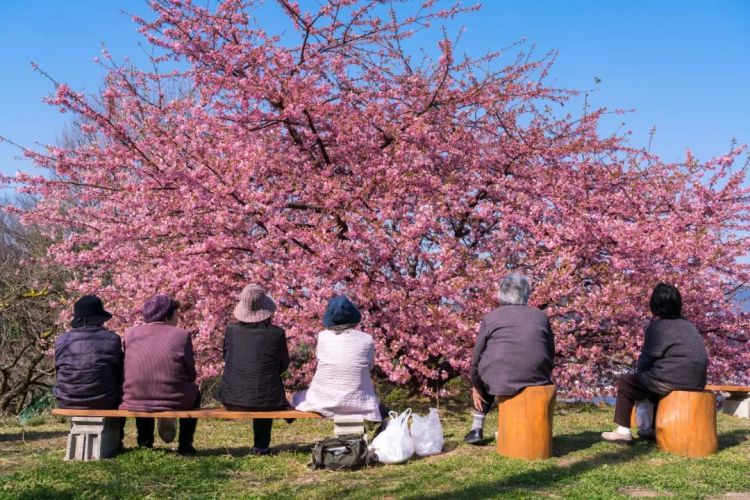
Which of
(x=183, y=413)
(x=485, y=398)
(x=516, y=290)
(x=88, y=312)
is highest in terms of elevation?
(x=516, y=290)

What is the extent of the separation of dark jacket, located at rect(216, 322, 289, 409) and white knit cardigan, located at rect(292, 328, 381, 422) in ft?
0.99

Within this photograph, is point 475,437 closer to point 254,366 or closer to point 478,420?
point 478,420

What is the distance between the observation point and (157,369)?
5.80 meters

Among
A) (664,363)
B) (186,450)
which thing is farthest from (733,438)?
(186,450)

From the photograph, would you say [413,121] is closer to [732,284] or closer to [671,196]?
[671,196]

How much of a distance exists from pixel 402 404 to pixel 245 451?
3.59 m

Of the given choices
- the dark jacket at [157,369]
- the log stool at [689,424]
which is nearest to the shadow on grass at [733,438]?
the log stool at [689,424]

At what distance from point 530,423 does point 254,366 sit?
218cm

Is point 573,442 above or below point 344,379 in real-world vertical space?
below

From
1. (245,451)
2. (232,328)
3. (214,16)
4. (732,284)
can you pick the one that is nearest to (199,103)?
(214,16)

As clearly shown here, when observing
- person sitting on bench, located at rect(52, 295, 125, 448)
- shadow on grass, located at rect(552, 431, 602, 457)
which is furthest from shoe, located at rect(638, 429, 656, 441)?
person sitting on bench, located at rect(52, 295, 125, 448)

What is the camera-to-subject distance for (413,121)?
29.5ft

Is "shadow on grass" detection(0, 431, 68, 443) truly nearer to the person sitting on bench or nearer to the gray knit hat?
the person sitting on bench

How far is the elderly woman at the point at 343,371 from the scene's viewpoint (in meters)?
5.82
